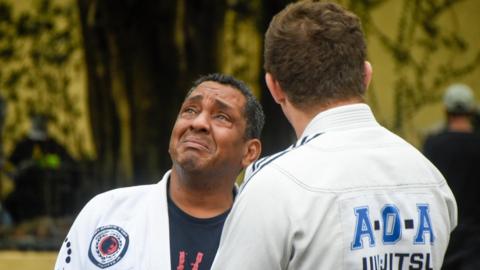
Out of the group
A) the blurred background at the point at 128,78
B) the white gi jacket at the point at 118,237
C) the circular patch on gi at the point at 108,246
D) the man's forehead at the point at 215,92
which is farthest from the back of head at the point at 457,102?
the circular patch on gi at the point at 108,246

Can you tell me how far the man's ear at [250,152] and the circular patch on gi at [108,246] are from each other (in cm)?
73

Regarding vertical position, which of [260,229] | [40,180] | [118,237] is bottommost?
[40,180]

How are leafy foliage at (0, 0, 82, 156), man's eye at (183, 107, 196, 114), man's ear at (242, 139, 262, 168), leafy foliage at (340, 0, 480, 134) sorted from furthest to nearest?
leafy foliage at (340, 0, 480, 134) < leafy foliage at (0, 0, 82, 156) < man's ear at (242, 139, 262, 168) < man's eye at (183, 107, 196, 114)

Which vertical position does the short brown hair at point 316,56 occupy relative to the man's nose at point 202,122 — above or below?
above

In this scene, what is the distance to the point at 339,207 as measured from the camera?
12.2 feet

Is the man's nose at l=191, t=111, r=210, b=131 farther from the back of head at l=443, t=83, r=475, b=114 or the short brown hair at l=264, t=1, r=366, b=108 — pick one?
the back of head at l=443, t=83, r=475, b=114

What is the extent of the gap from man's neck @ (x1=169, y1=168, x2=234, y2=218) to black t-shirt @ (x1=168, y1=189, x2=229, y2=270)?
0.10 feet

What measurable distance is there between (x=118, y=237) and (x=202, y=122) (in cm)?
58

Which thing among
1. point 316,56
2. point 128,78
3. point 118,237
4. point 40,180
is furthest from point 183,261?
point 40,180

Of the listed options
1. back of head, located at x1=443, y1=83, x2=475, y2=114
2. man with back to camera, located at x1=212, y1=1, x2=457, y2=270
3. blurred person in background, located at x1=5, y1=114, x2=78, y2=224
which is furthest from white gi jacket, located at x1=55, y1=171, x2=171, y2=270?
blurred person in background, located at x1=5, y1=114, x2=78, y2=224

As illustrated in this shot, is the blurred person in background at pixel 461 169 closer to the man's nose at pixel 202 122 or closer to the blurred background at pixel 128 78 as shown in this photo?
the blurred background at pixel 128 78

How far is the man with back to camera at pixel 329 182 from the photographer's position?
145 inches

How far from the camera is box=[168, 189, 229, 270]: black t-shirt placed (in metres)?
4.80

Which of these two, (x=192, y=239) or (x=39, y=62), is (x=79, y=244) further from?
(x=39, y=62)
